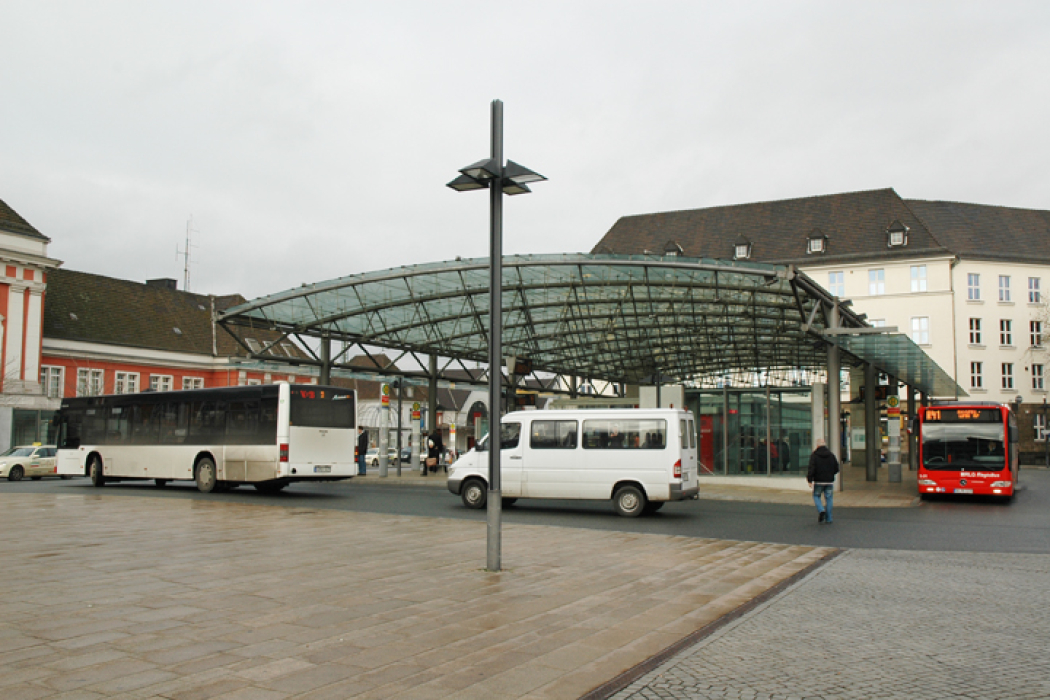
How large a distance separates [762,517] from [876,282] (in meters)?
58.6

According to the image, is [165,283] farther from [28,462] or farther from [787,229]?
[787,229]

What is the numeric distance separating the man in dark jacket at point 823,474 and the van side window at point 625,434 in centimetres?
278

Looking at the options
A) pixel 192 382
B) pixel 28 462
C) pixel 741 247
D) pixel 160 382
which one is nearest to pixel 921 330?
pixel 741 247

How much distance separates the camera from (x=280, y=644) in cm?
632

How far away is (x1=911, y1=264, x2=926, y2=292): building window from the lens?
6962 centimetres

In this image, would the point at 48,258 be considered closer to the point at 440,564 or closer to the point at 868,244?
the point at 440,564

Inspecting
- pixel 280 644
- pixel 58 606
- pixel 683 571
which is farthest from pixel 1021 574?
pixel 58 606

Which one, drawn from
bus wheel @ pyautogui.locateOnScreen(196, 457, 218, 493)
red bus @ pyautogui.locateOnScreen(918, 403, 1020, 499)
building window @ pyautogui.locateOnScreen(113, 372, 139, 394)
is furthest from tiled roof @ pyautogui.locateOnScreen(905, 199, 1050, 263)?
bus wheel @ pyautogui.locateOnScreen(196, 457, 218, 493)

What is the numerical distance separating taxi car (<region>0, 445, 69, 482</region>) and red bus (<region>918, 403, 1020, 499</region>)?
31.5 meters

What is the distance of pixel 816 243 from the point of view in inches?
2899

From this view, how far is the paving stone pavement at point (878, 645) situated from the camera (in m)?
5.52

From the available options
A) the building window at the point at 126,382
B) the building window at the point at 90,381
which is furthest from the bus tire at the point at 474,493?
the building window at the point at 126,382

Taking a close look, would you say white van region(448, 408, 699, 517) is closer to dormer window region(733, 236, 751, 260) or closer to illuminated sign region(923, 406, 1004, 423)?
illuminated sign region(923, 406, 1004, 423)

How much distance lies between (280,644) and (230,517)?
34.6 ft
